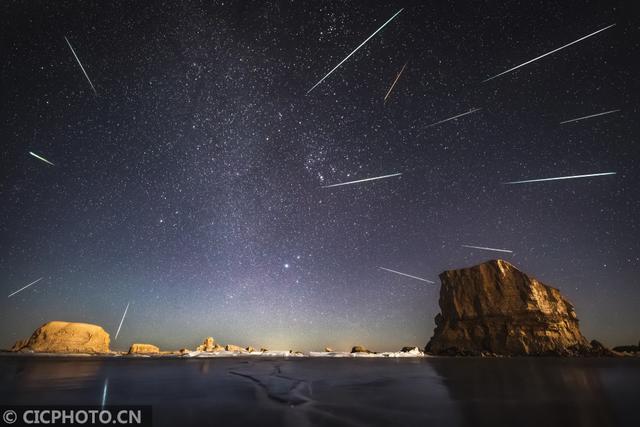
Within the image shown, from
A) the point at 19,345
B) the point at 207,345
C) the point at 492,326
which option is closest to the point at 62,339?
the point at 19,345

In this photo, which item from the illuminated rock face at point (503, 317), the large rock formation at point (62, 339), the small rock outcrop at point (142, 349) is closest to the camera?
the illuminated rock face at point (503, 317)

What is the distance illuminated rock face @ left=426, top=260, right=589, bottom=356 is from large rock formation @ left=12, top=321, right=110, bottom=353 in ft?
475

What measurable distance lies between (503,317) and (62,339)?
173 m

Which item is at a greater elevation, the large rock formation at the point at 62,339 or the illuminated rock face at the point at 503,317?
the illuminated rock face at the point at 503,317

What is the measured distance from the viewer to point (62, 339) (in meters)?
115

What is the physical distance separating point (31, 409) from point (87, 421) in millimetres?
3280

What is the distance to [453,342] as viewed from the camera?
106 metres

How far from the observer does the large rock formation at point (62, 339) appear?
114594mm

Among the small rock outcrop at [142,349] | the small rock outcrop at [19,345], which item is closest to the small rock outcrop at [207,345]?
the small rock outcrop at [142,349]

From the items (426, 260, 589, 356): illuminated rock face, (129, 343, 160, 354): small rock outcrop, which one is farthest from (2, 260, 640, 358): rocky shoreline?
(129, 343, 160, 354): small rock outcrop

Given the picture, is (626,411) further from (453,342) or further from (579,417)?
(453,342)

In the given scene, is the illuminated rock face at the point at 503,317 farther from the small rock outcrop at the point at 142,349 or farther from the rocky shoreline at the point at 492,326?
the small rock outcrop at the point at 142,349

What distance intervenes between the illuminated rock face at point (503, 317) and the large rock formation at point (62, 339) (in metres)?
145

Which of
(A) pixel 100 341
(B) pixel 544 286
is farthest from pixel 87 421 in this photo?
(A) pixel 100 341
